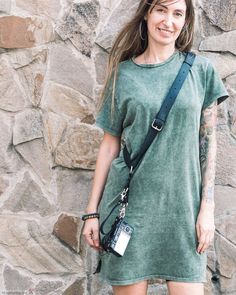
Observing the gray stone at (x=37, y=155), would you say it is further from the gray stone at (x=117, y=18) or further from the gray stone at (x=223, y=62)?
the gray stone at (x=223, y=62)

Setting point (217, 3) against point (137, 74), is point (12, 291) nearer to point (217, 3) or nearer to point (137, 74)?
point (137, 74)

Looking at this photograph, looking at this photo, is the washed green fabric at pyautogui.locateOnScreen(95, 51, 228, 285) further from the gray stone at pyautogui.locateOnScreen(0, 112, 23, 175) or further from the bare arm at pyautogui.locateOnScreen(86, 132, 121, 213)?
the gray stone at pyautogui.locateOnScreen(0, 112, 23, 175)

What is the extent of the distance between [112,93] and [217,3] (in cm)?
66

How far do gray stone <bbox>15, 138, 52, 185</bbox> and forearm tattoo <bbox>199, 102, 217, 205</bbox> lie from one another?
0.74 metres

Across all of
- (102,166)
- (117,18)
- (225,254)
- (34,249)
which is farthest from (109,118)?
(225,254)

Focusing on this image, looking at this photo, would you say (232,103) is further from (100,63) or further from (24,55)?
(24,55)

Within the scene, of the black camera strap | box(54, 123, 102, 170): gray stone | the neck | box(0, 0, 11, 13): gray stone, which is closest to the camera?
the black camera strap

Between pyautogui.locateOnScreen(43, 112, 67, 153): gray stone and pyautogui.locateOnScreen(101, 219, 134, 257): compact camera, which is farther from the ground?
pyautogui.locateOnScreen(43, 112, 67, 153): gray stone

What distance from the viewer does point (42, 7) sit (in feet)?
7.81

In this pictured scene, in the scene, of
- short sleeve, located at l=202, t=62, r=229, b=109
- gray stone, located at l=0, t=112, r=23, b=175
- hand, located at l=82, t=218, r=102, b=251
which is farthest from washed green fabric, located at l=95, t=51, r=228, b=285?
gray stone, located at l=0, t=112, r=23, b=175

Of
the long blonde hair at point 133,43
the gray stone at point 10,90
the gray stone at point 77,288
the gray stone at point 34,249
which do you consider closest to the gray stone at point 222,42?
the long blonde hair at point 133,43

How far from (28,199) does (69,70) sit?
0.59 meters

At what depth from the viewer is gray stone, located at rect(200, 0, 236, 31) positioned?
7.82 ft

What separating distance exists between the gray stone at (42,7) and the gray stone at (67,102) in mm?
293
